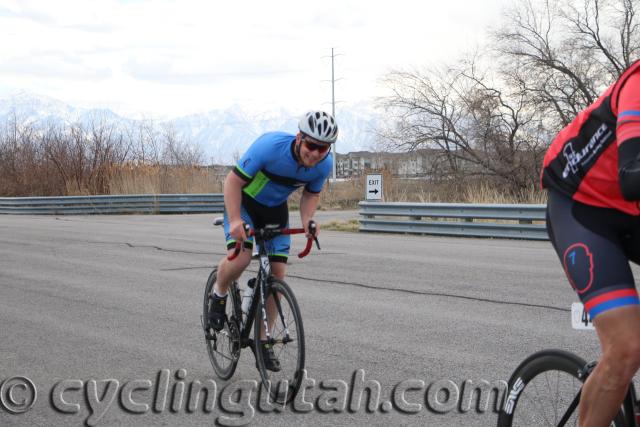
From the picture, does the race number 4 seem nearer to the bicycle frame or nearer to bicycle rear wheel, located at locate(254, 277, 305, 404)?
bicycle rear wheel, located at locate(254, 277, 305, 404)

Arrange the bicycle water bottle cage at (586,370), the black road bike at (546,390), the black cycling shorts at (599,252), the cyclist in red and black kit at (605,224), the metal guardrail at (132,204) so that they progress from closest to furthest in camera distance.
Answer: the cyclist in red and black kit at (605,224), the black cycling shorts at (599,252), the bicycle water bottle cage at (586,370), the black road bike at (546,390), the metal guardrail at (132,204)

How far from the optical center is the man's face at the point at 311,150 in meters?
5.19

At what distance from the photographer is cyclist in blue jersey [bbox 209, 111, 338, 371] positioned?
5.21m

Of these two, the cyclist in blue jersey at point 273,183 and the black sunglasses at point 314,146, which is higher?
the black sunglasses at point 314,146

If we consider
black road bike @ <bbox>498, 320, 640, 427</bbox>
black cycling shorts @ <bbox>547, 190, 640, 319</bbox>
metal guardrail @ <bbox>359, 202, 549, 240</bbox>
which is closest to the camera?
black cycling shorts @ <bbox>547, 190, 640, 319</bbox>

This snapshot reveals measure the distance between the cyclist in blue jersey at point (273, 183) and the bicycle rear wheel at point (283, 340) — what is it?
0.24 ft

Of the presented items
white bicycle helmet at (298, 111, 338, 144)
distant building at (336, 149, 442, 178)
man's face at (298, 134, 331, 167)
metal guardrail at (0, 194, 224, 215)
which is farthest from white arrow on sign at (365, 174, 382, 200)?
white bicycle helmet at (298, 111, 338, 144)

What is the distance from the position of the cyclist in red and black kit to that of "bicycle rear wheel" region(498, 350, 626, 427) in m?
0.28

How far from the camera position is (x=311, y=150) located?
17.2 feet

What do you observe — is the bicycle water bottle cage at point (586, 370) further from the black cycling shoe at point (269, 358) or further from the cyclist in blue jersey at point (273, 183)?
the black cycling shoe at point (269, 358)

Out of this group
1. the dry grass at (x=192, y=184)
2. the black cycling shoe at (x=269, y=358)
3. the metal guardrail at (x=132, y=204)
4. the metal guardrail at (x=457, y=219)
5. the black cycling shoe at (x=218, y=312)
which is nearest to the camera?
the black cycling shoe at (x=269, y=358)

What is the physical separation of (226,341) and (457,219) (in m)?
14.4

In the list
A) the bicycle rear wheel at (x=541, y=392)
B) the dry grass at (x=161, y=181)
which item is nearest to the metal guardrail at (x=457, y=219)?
the bicycle rear wheel at (x=541, y=392)

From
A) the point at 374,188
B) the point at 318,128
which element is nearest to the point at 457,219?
the point at 374,188
